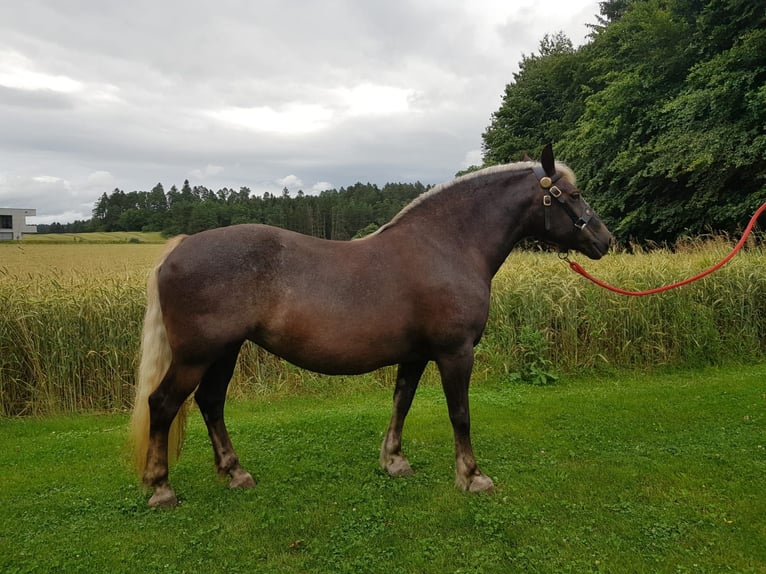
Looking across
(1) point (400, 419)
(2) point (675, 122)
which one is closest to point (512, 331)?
(1) point (400, 419)

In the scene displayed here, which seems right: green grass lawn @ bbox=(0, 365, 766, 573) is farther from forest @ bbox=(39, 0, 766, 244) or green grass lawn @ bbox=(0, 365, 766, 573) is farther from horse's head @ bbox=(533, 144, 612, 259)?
forest @ bbox=(39, 0, 766, 244)

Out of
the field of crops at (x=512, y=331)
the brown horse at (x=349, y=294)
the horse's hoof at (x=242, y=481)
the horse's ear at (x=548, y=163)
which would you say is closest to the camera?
the brown horse at (x=349, y=294)

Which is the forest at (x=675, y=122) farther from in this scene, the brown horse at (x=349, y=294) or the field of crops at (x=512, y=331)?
the brown horse at (x=349, y=294)

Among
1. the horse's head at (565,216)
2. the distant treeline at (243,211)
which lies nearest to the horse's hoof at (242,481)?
the horse's head at (565,216)

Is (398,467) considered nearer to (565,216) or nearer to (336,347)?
(336,347)

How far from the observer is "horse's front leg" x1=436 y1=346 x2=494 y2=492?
3.40m

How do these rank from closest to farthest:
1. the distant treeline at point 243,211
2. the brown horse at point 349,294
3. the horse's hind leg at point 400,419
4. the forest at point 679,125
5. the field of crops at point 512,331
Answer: the brown horse at point 349,294 → the horse's hind leg at point 400,419 → the field of crops at point 512,331 → the forest at point 679,125 → the distant treeline at point 243,211

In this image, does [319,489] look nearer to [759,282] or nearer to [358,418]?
[358,418]

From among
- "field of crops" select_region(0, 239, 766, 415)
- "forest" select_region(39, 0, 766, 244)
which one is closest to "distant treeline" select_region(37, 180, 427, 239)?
"forest" select_region(39, 0, 766, 244)

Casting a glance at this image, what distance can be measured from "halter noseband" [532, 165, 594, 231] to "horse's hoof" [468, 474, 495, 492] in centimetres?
187

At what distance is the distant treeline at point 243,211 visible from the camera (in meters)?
40.2

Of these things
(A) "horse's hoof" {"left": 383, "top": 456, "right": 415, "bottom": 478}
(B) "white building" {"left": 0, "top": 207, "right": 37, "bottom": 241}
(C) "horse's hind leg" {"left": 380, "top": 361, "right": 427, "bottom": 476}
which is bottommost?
(A) "horse's hoof" {"left": 383, "top": 456, "right": 415, "bottom": 478}

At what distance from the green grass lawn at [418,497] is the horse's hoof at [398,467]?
115 mm

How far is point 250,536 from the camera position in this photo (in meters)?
3.09
